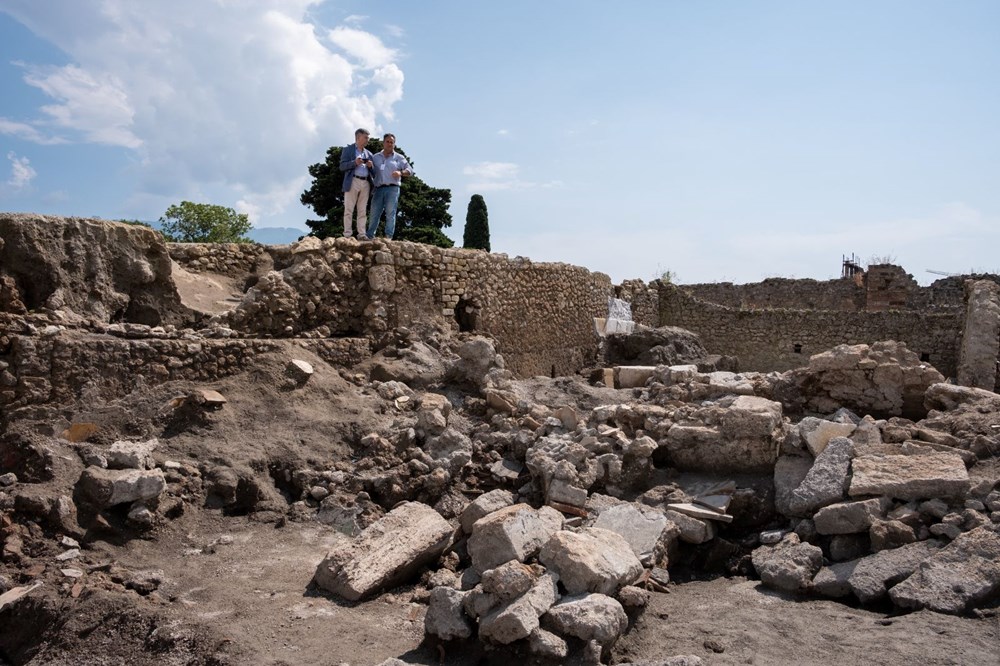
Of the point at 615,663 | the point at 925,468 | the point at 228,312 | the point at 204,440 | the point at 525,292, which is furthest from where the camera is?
the point at 525,292

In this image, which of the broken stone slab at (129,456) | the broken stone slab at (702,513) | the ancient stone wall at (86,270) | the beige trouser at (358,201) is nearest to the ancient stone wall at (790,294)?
the beige trouser at (358,201)

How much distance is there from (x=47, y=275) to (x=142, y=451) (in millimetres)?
1972

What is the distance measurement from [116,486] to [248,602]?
5.16 feet

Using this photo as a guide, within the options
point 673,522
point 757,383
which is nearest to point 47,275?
point 673,522

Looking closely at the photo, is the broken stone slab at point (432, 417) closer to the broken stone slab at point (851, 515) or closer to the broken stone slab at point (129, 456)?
the broken stone slab at point (129, 456)

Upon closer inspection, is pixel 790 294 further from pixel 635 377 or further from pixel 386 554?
pixel 386 554

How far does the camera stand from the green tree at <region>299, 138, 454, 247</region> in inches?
912

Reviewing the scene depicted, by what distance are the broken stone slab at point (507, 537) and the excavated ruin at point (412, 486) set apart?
2 cm

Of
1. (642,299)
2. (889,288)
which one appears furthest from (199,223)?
(889,288)

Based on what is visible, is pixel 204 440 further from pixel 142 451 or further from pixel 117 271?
pixel 117 271

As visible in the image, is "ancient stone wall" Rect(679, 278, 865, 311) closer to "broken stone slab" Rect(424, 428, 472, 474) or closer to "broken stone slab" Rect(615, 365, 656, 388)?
"broken stone slab" Rect(615, 365, 656, 388)

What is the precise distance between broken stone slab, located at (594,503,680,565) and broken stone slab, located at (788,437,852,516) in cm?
106

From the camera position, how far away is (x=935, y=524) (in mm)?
5613

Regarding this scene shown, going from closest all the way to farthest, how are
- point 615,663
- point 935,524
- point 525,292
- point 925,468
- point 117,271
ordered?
point 615,663, point 935,524, point 925,468, point 117,271, point 525,292
